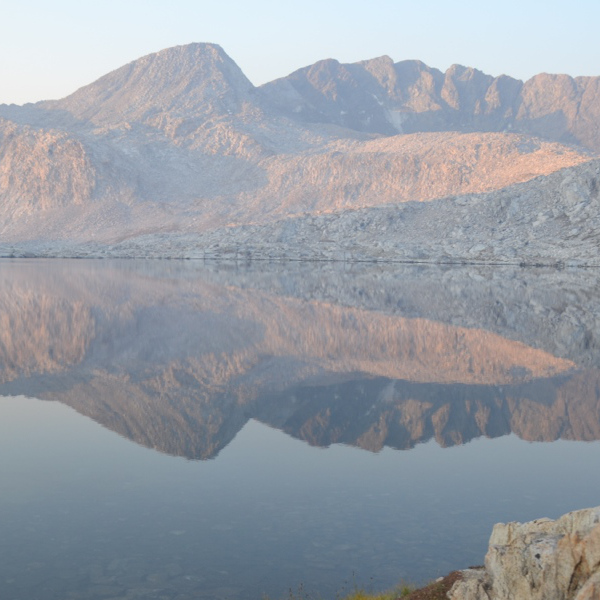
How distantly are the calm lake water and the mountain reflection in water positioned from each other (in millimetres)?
92

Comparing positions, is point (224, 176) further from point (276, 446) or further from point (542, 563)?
point (542, 563)

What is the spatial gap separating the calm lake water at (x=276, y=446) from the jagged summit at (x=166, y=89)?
126312 millimetres

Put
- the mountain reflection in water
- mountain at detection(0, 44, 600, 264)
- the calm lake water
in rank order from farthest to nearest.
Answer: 1. mountain at detection(0, 44, 600, 264)
2. the mountain reflection in water
3. the calm lake water

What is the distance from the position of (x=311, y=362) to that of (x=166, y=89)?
14342cm

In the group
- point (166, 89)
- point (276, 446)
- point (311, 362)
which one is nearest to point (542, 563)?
point (276, 446)

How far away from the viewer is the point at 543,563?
230 inches

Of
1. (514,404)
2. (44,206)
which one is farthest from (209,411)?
(44,206)

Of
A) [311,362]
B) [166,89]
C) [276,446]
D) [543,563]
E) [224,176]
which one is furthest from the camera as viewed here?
[166,89]

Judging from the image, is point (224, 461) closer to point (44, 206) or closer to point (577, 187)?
point (577, 187)

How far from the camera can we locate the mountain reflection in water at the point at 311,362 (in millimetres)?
14898

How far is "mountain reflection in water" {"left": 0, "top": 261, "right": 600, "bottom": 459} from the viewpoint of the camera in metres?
14.9

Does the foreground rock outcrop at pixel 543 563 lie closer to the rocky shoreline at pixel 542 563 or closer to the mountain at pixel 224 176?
the rocky shoreline at pixel 542 563

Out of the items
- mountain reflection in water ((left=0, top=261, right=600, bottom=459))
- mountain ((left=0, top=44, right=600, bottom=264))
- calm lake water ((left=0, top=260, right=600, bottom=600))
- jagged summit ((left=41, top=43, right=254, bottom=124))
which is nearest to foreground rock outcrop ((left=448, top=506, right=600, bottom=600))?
calm lake water ((left=0, top=260, right=600, bottom=600))

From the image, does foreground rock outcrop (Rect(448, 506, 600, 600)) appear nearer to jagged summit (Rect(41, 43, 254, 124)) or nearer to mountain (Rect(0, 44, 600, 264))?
mountain (Rect(0, 44, 600, 264))
